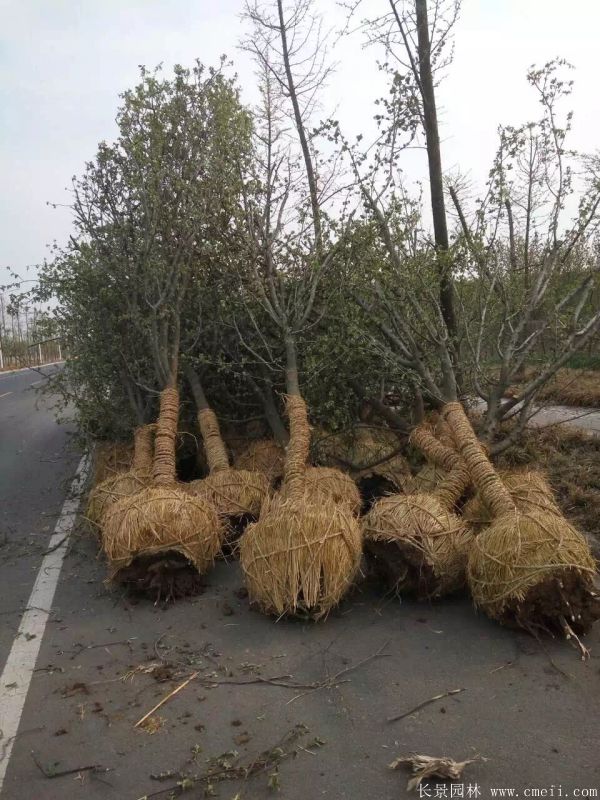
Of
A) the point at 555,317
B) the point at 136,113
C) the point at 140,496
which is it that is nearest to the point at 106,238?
the point at 136,113

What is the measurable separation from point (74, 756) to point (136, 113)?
630 centimetres

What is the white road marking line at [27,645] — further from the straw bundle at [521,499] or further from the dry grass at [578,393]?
the dry grass at [578,393]

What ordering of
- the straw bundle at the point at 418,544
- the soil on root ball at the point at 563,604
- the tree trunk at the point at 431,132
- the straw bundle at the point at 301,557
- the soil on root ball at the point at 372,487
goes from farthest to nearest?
the tree trunk at the point at 431,132 < the soil on root ball at the point at 372,487 < the straw bundle at the point at 418,544 < the straw bundle at the point at 301,557 < the soil on root ball at the point at 563,604

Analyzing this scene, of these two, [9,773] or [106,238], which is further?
[106,238]

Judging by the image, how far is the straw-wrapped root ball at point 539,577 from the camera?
165 inches

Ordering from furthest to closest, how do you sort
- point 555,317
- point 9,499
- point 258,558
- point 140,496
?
point 9,499 → point 555,317 → point 140,496 → point 258,558

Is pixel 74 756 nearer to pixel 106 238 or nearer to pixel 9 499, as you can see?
pixel 106 238

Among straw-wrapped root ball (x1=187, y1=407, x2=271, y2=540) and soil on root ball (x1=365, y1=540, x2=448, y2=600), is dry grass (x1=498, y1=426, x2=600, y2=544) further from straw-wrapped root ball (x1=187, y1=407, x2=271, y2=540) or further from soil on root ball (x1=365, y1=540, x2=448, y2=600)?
straw-wrapped root ball (x1=187, y1=407, x2=271, y2=540)

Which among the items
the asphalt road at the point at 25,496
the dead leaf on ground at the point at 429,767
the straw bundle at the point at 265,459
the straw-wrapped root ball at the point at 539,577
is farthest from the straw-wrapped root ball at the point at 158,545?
the dead leaf on ground at the point at 429,767

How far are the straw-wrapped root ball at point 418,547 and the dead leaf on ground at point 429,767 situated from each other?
176cm

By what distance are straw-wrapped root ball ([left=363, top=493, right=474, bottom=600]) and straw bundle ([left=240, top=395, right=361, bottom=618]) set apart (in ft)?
0.69

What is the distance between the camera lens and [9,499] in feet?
29.4

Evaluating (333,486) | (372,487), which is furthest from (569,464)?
(333,486)

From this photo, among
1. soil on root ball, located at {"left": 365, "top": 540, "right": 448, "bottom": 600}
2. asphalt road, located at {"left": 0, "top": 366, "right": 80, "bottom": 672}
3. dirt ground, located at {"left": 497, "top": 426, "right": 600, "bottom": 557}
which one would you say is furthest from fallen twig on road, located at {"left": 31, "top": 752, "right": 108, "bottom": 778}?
dirt ground, located at {"left": 497, "top": 426, "right": 600, "bottom": 557}
